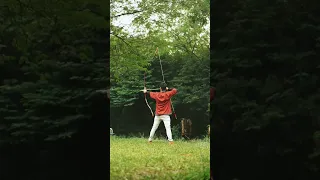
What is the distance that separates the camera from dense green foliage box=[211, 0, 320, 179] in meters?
2.73

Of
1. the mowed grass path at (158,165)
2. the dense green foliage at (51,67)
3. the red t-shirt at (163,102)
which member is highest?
the dense green foliage at (51,67)

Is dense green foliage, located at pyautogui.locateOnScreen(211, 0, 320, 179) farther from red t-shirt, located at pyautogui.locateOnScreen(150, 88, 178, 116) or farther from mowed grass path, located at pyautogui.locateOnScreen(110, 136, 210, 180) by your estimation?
red t-shirt, located at pyautogui.locateOnScreen(150, 88, 178, 116)

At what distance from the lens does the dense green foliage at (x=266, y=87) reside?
8.96 ft

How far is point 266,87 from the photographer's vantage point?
2764 millimetres

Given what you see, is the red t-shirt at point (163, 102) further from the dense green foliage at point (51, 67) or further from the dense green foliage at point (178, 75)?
the dense green foliage at point (51, 67)

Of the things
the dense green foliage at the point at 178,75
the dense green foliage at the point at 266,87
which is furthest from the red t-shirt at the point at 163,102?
the dense green foliage at the point at 266,87

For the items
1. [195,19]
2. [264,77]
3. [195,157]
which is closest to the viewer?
[264,77]

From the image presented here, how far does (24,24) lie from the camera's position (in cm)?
283

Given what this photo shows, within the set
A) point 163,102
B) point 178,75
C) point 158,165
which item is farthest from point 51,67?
point 178,75

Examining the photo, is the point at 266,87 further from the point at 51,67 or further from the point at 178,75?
the point at 178,75

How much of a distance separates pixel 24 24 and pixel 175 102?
4.34 m

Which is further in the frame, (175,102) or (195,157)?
(175,102)

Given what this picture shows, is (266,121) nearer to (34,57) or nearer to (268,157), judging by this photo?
(268,157)

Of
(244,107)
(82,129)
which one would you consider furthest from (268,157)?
(82,129)
